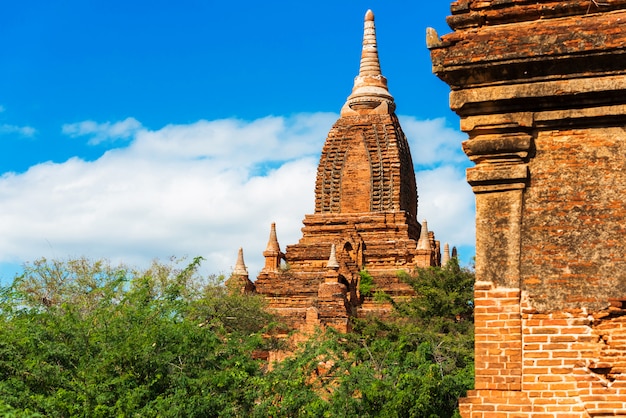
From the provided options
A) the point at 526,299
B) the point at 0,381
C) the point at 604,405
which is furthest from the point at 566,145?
the point at 0,381

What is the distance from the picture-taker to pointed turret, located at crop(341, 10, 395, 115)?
137 feet

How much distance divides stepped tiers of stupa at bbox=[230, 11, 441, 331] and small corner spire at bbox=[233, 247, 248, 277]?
0.39m

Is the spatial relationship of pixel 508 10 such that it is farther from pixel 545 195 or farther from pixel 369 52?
pixel 369 52

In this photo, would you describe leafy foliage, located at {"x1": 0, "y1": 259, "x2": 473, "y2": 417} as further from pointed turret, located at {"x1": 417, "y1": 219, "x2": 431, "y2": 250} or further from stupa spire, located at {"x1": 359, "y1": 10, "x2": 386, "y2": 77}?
stupa spire, located at {"x1": 359, "y1": 10, "x2": 386, "y2": 77}

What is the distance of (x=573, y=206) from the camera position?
664 centimetres

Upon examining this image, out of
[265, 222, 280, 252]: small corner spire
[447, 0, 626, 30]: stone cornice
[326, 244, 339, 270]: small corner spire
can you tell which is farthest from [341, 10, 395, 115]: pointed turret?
[447, 0, 626, 30]: stone cornice

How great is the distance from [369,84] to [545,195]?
36.6 meters

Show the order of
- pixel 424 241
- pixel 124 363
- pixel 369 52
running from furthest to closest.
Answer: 1. pixel 369 52
2. pixel 424 241
3. pixel 124 363

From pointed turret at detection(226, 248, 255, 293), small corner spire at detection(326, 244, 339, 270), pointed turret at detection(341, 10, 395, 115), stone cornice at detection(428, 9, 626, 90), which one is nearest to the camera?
stone cornice at detection(428, 9, 626, 90)

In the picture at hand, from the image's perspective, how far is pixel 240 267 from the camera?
121 ft

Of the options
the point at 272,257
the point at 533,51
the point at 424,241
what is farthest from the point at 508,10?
the point at 272,257

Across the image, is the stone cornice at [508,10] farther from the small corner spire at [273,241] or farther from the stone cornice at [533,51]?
the small corner spire at [273,241]

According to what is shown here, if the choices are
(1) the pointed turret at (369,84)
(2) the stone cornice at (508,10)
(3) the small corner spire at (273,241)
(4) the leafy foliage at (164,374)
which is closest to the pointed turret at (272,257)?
(3) the small corner spire at (273,241)

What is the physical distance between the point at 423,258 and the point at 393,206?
382 centimetres
